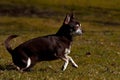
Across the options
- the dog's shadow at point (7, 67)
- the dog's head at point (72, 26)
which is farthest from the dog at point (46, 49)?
the dog's shadow at point (7, 67)

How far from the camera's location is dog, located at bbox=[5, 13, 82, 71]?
55.4 feet

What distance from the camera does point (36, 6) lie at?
257 ft


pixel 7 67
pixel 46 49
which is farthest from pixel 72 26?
pixel 7 67

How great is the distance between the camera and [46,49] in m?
17.1

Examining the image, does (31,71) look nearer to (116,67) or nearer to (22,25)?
(116,67)

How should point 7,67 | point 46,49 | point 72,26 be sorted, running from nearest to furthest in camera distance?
point 46,49
point 72,26
point 7,67

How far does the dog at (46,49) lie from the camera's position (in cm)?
1688

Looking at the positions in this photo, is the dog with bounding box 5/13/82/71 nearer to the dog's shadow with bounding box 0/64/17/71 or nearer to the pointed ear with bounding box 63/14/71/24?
the pointed ear with bounding box 63/14/71/24

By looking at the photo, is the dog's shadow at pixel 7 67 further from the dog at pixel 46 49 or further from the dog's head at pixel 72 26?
the dog's head at pixel 72 26

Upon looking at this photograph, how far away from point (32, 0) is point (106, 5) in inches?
507

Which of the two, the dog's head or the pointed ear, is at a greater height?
the pointed ear

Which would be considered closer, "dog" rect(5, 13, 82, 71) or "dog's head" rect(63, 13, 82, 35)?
"dog" rect(5, 13, 82, 71)

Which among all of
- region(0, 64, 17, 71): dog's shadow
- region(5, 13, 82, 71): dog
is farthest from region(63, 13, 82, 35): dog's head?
region(0, 64, 17, 71): dog's shadow

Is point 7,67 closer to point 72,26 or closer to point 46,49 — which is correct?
point 46,49
